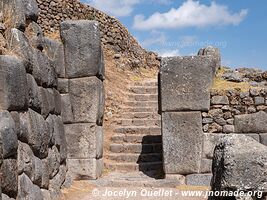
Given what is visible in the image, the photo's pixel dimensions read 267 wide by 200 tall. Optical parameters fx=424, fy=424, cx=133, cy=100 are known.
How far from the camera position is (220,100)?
8.42 m

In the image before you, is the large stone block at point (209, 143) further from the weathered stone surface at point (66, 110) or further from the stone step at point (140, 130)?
the stone step at point (140, 130)

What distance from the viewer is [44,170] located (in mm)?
6457

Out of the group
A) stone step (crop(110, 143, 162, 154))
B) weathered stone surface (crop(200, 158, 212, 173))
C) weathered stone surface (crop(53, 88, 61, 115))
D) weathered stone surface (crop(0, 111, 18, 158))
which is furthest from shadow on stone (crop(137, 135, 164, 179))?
weathered stone surface (crop(0, 111, 18, 158))

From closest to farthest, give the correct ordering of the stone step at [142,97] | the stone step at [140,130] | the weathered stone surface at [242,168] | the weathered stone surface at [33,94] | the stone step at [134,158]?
1. the weathered stone surface at [242,168]
2. the weathered stone surface at [33,94]
3. the stone step at [134,158]
4. the stone step at [140,130]
5. the stone step at [142,97]

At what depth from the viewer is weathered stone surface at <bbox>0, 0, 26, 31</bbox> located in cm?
599

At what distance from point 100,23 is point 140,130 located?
8246 millimetres

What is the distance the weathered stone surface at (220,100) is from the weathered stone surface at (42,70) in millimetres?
3151

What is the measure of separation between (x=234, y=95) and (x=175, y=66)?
4.31 feet

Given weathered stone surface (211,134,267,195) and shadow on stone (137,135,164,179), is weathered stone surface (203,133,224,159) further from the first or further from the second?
weathered stone surface (211,134,267,195)

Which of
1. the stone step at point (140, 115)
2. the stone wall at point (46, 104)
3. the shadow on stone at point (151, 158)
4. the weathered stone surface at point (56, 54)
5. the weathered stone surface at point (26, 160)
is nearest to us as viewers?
the stone wall at point (46, 104)

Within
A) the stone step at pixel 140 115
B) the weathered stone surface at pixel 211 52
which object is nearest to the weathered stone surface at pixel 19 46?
the stone step at pixel 140 115

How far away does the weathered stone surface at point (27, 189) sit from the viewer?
533cm

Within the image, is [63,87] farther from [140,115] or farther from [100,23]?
[100,23]

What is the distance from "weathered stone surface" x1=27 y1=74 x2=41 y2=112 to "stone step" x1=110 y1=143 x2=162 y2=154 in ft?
14.9
